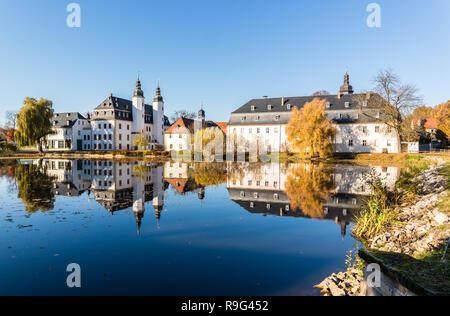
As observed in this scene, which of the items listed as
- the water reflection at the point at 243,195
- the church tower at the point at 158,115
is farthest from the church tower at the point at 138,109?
the water reflection at the point at 243,195

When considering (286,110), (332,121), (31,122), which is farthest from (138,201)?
(31,122)

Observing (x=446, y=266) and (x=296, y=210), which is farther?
A: (x=296, y=210)

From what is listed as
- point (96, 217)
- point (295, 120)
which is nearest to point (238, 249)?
point (96, 217)

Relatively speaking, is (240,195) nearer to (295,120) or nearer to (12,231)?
(12,231)

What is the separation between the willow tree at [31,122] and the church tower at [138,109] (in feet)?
64.3

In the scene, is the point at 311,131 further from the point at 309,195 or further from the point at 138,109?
the point at 138,109

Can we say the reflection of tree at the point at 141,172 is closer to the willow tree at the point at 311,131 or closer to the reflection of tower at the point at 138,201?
the reflection of tower at the point at 138,201

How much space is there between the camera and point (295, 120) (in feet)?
137

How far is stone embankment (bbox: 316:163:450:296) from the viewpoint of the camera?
5809 mm

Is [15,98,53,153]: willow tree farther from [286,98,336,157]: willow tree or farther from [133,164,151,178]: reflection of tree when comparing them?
[286,98,336,157]: willow tree
